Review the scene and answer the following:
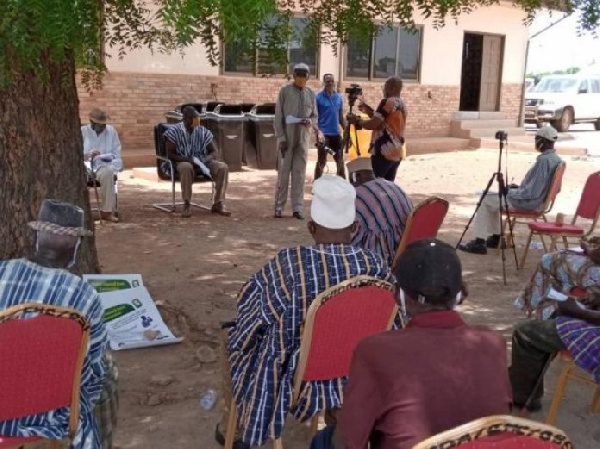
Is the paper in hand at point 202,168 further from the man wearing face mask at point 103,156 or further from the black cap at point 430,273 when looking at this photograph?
the black cap at point 430,273

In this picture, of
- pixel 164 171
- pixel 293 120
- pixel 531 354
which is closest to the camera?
pixel 531 354

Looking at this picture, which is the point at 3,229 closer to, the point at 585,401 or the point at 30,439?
the point at 30,439

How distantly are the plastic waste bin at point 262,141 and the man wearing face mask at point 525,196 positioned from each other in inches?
246

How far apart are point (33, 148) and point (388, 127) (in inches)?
176

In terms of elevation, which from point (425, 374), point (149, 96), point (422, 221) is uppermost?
point (149, 96)

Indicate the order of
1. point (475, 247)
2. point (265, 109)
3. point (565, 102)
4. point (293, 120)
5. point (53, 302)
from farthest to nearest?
point (565, 102), point (265, 109), point (293, 120), point (475, 247), point (53, 302)

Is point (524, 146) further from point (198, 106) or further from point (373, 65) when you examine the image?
point (198, 106)

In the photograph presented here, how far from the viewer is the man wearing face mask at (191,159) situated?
9.28 metres

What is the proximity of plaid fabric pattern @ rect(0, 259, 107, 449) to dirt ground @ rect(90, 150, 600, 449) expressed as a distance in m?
0.89

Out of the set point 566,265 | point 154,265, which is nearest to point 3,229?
point 154,265

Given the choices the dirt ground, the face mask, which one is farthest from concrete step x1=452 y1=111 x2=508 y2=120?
the face mask

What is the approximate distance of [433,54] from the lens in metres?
18.4

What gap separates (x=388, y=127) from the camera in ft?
27.8

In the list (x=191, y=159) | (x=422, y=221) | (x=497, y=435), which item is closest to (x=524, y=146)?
(x=191, y=159)
